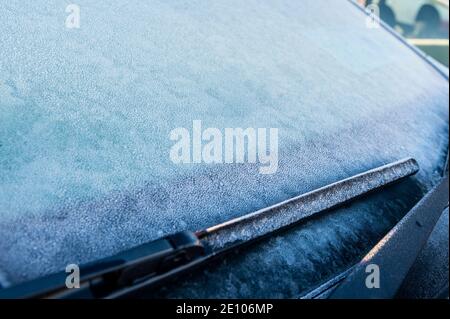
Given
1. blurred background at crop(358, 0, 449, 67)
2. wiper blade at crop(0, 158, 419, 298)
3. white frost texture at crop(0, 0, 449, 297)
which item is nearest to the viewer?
wiper blade at crop(0, 158, 419, 298)

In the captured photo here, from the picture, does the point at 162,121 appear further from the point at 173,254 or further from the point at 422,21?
the point at 422,21

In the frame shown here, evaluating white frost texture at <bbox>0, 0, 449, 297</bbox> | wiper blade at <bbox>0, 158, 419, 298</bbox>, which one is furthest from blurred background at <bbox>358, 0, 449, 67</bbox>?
wiper blade at <bbox>0, 158, 419, 298</bbox>

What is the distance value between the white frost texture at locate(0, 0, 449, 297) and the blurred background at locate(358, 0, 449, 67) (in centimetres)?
469

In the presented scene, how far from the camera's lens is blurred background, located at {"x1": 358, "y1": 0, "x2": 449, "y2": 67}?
5.70 m

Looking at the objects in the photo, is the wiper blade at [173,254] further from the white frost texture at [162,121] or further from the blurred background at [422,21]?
the blurred background at [422,21]

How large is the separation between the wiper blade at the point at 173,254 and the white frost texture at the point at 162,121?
6 cm

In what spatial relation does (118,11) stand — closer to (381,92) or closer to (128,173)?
(128,173)

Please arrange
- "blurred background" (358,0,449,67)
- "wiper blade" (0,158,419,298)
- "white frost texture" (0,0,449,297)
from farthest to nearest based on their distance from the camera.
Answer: "blurred background" (358,0,449,67) → "white frost texture" (0,0,449,297) → "wiper blade" (0,158,419,298)

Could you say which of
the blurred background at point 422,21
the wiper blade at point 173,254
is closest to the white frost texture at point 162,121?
the wiper blade at point 173,254

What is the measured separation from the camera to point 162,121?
1003 mm

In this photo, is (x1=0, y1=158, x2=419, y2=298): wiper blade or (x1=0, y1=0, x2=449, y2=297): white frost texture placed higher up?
(x1=0, y1=0, x2=449, y2=297): white frost texture

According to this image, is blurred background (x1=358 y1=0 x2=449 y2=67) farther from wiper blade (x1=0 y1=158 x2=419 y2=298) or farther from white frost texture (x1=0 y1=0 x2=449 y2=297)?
wiper blade (x1=0 y1=158 x2=419 y2=298)

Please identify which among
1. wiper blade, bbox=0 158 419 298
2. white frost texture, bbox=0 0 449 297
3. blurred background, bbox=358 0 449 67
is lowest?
wiper blade, bbox=0 158 419 298

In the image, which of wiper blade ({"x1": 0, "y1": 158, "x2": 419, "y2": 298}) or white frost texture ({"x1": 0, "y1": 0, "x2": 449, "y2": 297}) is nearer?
wiper blade ({"x1": 0, "y1": 158, "x2": 419, "y2": 298})
